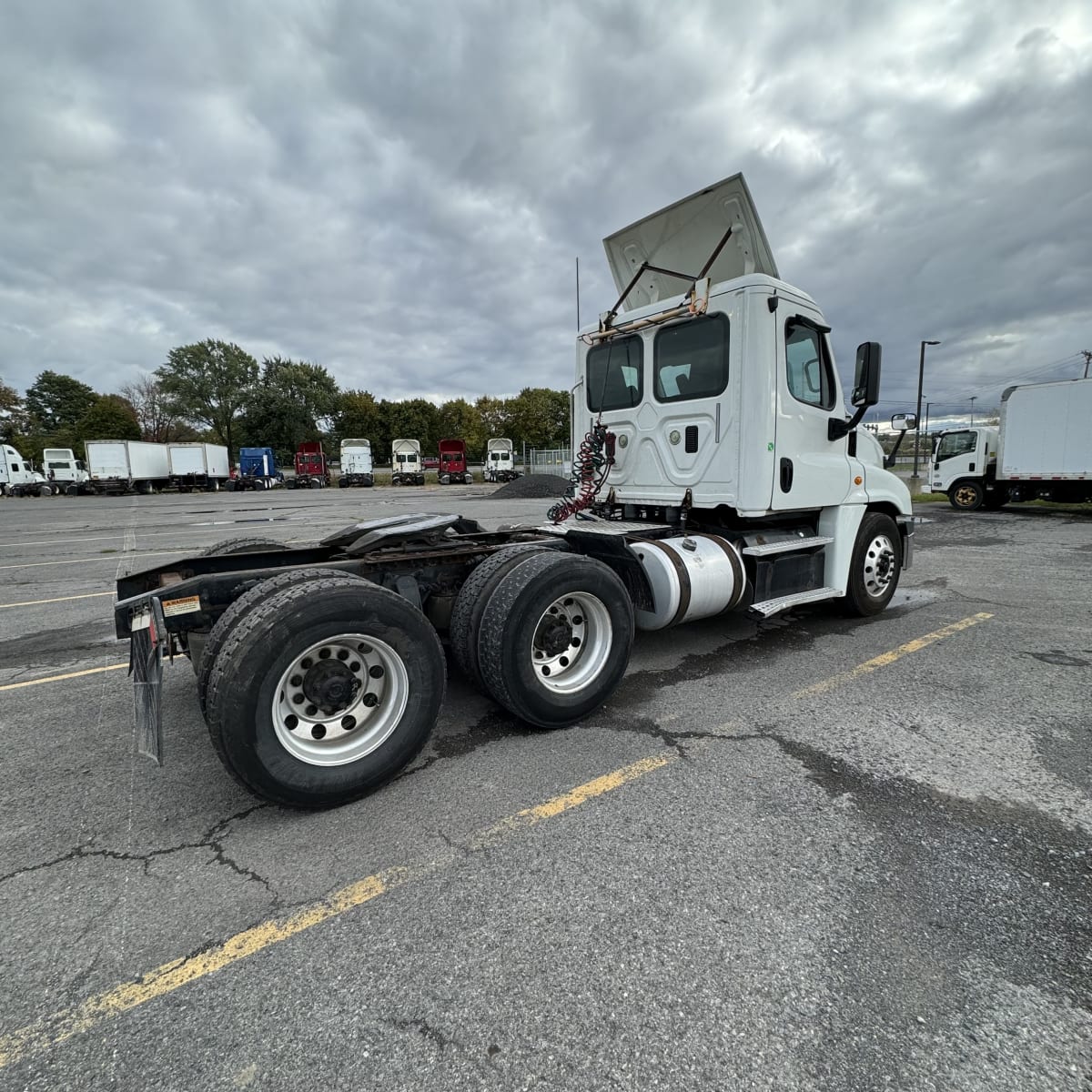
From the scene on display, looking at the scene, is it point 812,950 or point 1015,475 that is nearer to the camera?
point 812,950

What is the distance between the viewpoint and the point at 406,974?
6.21 feet

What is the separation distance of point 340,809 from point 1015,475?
→ 19.1 metres

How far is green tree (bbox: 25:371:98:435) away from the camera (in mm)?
77375

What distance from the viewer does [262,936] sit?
6.70 feet

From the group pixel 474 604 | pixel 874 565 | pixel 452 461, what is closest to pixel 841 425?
pixel 874 565

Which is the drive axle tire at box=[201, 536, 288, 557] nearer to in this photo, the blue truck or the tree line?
the blue truck

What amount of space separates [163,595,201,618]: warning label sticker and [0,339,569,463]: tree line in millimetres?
62405

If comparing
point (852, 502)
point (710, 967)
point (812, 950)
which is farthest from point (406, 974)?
point (852, 502)

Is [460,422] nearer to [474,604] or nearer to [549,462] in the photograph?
[549,462]

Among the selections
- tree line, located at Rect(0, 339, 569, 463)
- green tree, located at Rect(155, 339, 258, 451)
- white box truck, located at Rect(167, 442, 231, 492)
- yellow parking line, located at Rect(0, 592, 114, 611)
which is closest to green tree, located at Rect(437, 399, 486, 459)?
tree line, located at Rect(0, 339, 569, 463)

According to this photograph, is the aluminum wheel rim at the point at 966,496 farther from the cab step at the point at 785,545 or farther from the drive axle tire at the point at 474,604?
the drive axle tire at the point at 474,604

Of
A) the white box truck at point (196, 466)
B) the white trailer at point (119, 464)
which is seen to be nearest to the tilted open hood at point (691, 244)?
the white trailer at point (119, 464)

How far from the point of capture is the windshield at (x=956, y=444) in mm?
17344

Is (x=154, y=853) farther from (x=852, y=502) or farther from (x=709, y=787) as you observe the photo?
(x=852, y=502)
